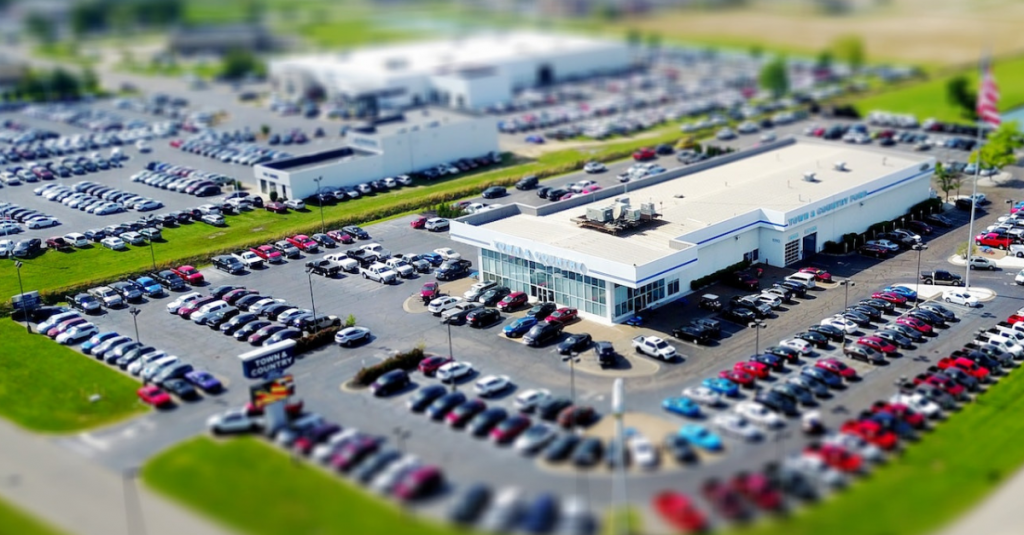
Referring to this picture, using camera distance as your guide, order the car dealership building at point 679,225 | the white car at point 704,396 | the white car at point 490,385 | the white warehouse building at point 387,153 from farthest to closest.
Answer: the white warehouse building at point 387,153
the car dealership building at point 679,225
the white car at point 490,385
the white car at point 704,396

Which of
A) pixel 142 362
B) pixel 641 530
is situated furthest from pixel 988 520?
pixel 142 362

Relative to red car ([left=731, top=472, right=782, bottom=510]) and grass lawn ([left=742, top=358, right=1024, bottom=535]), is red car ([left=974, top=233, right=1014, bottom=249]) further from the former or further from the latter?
red car ([left=731, top=472, right=782, bottom=510])

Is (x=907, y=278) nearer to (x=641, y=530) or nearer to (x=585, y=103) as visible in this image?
(x=641, y=530)

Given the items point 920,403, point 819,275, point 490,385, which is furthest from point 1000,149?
point 490,385

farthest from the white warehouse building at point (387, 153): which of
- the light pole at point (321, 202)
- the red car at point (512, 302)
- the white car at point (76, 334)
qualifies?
the red car at point (512, 302)

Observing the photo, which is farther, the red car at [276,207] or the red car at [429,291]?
the red car at [276,207]

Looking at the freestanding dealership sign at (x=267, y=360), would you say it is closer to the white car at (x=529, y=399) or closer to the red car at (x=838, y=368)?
the white car at (x=529, y=399)

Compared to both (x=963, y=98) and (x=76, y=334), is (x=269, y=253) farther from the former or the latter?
(x=963, y=98)
